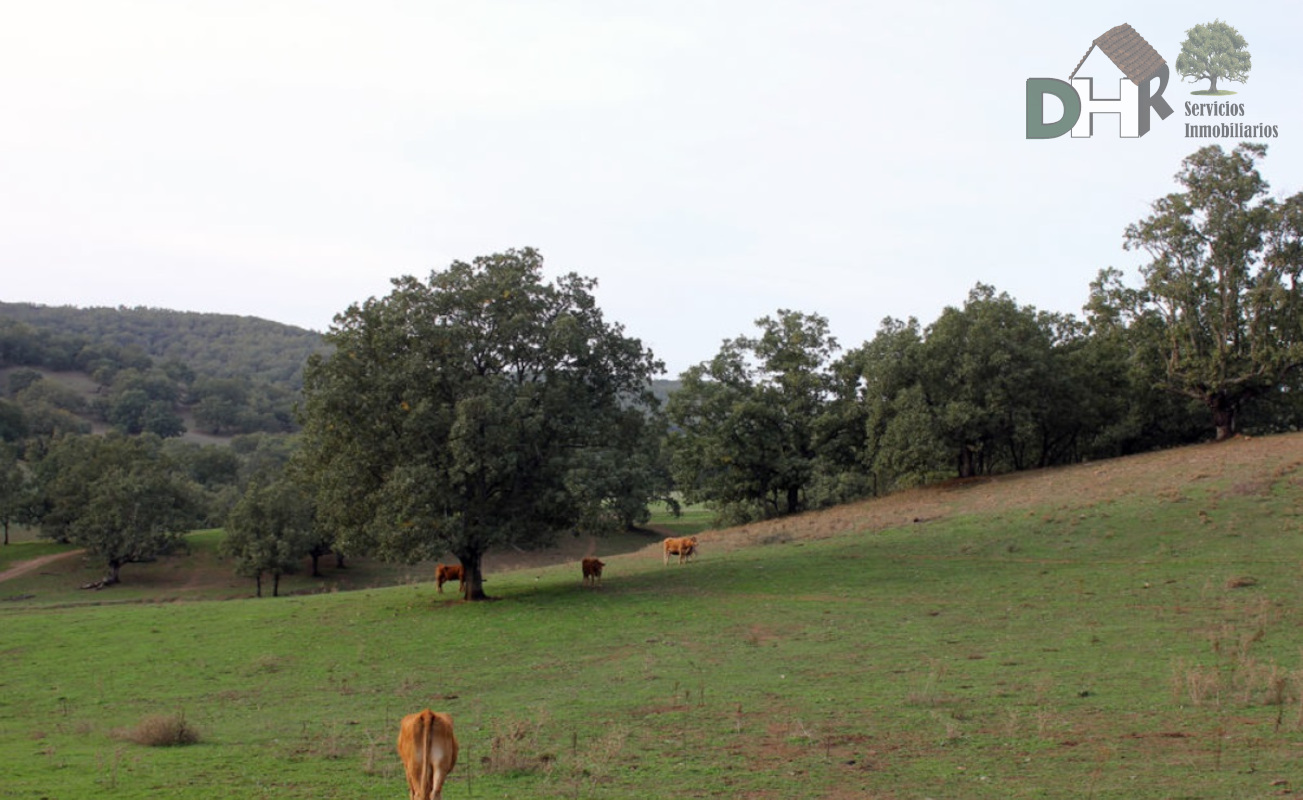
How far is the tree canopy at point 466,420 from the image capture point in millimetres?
27125

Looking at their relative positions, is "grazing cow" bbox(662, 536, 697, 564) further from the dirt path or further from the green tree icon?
the dirt path

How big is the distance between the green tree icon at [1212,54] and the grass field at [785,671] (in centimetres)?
1444

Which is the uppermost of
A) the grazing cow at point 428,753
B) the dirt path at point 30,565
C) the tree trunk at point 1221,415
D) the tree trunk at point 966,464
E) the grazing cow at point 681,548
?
the tree trunk at point 1221,415

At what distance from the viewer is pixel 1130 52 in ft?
108

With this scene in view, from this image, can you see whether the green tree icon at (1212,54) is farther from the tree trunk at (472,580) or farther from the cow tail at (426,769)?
the cow tail at (426,769)

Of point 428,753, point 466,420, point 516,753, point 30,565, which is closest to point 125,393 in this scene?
point 30,565

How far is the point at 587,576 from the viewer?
32094 millimetres

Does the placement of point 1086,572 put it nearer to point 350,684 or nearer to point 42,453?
point 350,684

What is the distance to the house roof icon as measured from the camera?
3266cm

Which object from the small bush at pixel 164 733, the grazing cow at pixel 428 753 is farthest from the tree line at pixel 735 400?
the grazing cow at pixel 428 753

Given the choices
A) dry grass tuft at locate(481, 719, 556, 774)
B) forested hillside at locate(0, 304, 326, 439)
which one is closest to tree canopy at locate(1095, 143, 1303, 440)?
dry grass tuft at locate(481, 719, 556, 774)

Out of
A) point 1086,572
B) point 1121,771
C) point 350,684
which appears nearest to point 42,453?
point 350,684

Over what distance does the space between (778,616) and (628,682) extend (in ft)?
23.4

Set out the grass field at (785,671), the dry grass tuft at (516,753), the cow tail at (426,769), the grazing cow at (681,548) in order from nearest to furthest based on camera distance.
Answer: the cow tail at (426,769) → the grass field at (785,671) → the dry grass tuft at (516,753) → the grazing cow at (681,548)
